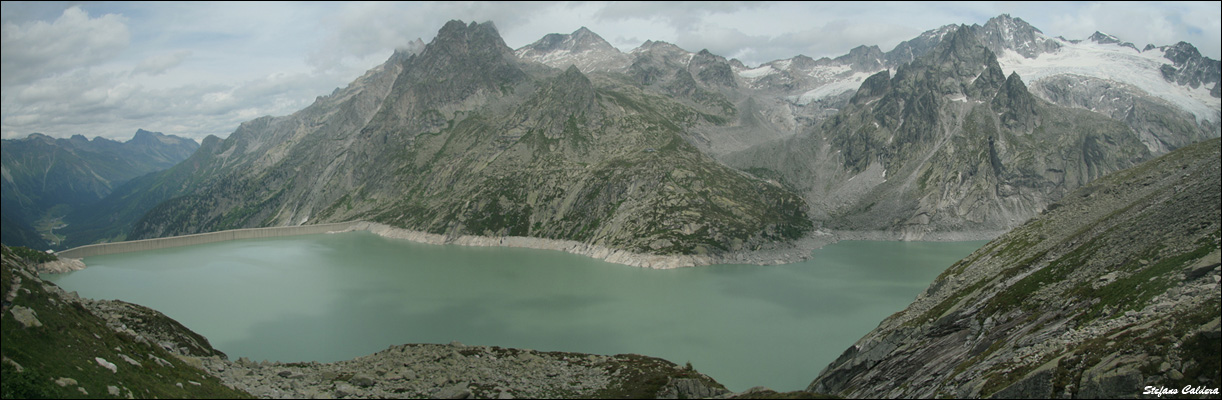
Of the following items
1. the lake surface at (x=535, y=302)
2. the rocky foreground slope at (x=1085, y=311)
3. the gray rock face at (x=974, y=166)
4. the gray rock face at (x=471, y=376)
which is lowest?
the lake surface at (x=535, y=302)

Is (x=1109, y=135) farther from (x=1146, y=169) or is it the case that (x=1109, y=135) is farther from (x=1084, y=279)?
(x=1084, y=279)

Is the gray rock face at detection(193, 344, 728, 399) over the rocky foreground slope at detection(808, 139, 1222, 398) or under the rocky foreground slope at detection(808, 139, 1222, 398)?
under

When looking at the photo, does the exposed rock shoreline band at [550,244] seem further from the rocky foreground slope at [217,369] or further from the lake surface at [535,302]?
the rocky foreground slope at [217,369]

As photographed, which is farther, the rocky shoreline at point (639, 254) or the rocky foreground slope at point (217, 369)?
the rocky shoreline at point (639, 254)

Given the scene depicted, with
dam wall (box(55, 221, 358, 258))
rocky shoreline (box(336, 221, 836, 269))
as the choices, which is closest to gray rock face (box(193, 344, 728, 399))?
rocky shoreline (box(336, 221, 836, 269))

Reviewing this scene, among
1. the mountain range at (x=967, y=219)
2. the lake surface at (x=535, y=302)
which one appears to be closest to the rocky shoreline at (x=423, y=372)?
the mountain range at (x=967, y=219)

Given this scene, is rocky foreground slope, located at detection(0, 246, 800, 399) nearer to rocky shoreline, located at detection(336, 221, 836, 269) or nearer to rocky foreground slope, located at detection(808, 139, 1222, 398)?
rocky foreground slope, located at detection(808, 139, 1222, 398)

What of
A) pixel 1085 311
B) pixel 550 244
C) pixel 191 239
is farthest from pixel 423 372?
pixel 191 239
